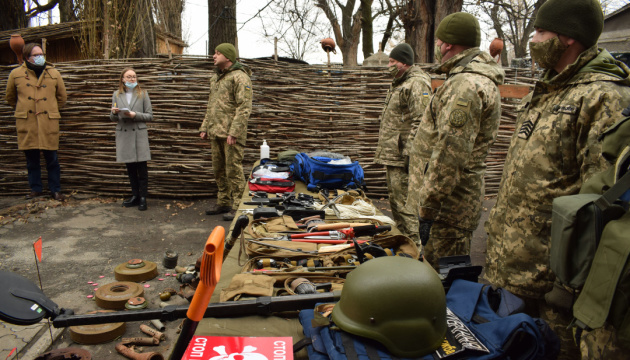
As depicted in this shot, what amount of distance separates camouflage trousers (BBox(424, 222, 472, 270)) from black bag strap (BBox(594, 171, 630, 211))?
4.94 ft

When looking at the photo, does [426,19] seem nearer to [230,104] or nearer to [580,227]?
[230,104]

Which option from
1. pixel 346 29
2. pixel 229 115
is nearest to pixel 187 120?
pixel 229 115

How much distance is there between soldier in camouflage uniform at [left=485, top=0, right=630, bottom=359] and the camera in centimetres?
175

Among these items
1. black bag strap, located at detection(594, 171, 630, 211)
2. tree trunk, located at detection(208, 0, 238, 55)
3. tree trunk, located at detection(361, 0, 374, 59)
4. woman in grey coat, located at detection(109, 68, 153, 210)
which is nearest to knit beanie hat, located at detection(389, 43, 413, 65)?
black bag strap, located at detection(594, 171, 630, 211)

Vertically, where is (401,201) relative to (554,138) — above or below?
below

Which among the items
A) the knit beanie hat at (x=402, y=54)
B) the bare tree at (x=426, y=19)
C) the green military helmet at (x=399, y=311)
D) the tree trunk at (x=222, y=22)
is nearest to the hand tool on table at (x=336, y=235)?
the green military helmet at (x=399, y=311)

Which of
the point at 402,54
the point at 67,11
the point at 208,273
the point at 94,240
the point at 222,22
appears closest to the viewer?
the point at 208,273

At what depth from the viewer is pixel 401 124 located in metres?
4.46

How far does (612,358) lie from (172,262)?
11.6ft

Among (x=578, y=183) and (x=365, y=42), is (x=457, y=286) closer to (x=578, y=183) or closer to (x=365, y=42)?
(x=578, y=183)

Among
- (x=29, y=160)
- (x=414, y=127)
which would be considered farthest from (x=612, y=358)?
(x=29, y=160)

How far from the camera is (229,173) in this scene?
18.0 ft

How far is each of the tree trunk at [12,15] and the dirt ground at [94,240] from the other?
21.5 feet

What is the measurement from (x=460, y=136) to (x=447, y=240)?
0.76 m
